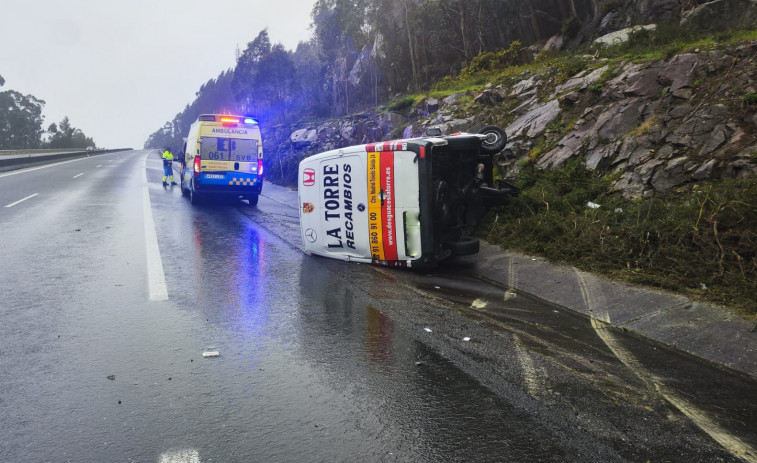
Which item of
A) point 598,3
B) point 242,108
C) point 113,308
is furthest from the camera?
point 242,108

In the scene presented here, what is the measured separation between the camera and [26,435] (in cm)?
292

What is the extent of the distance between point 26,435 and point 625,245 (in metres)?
6.83

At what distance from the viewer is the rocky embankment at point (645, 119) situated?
7449 millimetres

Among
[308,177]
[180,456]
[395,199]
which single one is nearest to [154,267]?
[308,177]

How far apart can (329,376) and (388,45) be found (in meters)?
39.9

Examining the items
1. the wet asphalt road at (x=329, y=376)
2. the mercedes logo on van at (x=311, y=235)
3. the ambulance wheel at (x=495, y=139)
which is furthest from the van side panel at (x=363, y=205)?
the ambulance wheel at (x=495, y=139)

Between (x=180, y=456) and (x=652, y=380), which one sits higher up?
(x=180, y=456)

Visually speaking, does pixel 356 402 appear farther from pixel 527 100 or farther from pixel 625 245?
pixel 527 100

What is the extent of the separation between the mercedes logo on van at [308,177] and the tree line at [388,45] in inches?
796

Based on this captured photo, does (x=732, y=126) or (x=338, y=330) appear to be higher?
(x=732, y=126)

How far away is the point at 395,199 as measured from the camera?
7.02 metres

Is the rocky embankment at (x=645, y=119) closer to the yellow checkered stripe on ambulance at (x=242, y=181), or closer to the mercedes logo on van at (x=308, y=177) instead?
the mercedes logo on van at (x=308, y=177)

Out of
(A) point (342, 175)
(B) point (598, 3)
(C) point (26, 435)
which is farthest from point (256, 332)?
(B) point (598, 3)

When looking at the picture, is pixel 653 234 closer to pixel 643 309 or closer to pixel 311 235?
pixel 643 309
